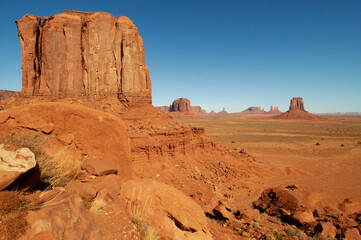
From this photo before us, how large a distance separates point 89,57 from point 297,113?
15131cm

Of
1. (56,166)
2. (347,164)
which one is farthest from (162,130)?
(347,164)

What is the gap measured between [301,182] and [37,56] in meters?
33.0

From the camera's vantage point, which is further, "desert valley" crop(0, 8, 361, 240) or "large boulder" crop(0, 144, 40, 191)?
"desert valley" crop(0, 8, 361, 240)

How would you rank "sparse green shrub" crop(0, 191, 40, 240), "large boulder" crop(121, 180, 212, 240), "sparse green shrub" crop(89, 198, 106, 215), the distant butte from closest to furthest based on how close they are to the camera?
"sparse green shrub" crop(0, 191, 40, 240) → "sparse green shrub" crop(89, 198, 106, 215) → "large boulder" crop(121, 180, 212, 240) → the distant butte

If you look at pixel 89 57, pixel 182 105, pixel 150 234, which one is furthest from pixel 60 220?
pixel 182 105

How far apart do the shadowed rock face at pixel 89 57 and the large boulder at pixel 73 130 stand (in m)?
18.0

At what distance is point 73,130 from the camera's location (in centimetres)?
574

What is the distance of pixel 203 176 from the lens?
54.6ft

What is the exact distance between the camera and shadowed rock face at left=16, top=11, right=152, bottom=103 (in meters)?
23.5

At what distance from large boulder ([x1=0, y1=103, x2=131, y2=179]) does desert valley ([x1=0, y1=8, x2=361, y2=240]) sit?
0.03 meters

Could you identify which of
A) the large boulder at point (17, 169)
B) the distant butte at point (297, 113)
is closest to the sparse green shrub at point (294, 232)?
the large boulder at point (17, 169)

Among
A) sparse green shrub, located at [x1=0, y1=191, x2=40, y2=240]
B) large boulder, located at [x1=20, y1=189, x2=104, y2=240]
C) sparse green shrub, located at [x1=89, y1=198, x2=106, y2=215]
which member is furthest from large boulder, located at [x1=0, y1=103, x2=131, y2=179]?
sparse green shrub, located at [x1=0, y1=191, x2=40, y2=240]

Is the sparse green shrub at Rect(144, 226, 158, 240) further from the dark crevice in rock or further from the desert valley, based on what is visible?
the dark crevice in rock

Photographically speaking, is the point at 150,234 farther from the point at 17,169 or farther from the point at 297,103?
the point at 297,103
